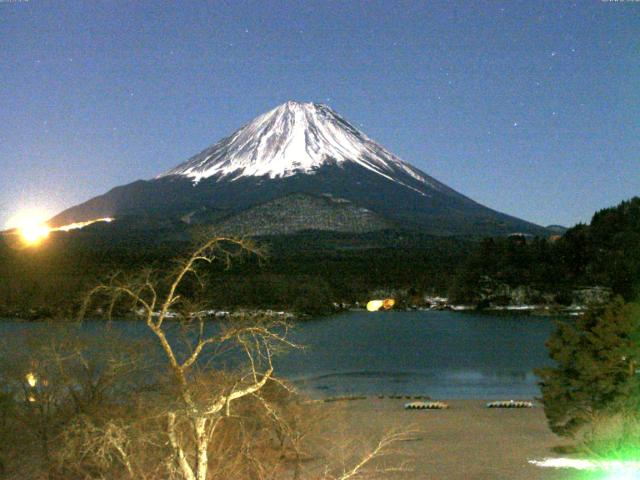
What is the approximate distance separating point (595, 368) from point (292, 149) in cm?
13657

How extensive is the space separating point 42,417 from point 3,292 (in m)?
66.7

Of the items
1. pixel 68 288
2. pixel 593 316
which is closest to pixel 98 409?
pixel 593 316

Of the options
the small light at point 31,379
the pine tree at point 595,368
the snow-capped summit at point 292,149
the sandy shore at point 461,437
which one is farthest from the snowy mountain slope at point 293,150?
the small light at point 31,379

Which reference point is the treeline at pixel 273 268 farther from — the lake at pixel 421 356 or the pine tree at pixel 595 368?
the pine tree at pixel 595 368

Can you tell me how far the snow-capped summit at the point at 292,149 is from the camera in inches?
5650

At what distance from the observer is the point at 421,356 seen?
44.5 m

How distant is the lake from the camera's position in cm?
3119

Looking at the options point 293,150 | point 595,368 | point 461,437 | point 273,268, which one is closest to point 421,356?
point 461,437

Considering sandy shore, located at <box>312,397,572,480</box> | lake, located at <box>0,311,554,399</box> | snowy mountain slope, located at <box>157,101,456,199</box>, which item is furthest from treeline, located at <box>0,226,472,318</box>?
sandy shore, located at <box>312,397,572,480</box>

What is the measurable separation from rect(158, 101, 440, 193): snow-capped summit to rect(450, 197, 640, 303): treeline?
58716 mm

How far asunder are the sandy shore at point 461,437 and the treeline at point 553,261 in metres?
58.5

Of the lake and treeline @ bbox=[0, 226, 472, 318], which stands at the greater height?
treeline @ bbox=[0, 226, 472, 318]

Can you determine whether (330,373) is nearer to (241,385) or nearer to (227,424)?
(227,424)

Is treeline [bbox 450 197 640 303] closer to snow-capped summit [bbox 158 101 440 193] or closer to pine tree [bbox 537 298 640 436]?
snow-capped summit [bbox 158 101 440 193]
